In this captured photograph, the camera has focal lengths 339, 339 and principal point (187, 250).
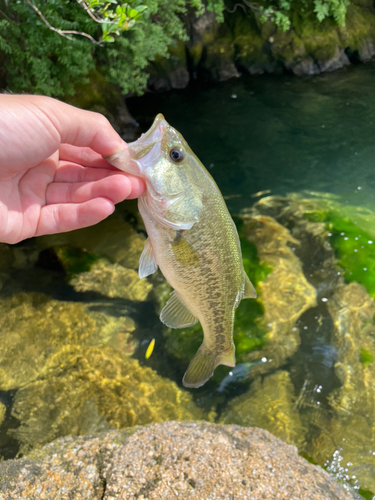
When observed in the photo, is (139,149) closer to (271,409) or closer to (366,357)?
(271,409)

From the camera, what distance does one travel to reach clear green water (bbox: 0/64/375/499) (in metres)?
3.62

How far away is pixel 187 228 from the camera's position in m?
2.16

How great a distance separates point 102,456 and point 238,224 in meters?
4.15

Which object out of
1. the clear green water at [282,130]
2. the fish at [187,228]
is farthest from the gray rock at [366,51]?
the fish at [187,228]

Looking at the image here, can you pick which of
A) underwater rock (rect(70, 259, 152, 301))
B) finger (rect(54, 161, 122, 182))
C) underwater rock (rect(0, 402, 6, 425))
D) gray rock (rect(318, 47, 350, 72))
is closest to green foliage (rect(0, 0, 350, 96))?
finger (rect(54, 161, 122, 182))

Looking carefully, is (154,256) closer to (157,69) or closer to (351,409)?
(351,409)

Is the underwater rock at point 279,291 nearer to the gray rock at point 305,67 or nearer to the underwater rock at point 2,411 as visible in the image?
the underwater rock at point 2,411

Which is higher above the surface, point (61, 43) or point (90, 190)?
point (61, 43)

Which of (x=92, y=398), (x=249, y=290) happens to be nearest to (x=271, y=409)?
(x=92, y=398)

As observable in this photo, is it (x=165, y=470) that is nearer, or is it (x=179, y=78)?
(x=165, y=470)

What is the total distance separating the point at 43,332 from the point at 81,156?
2502 mm

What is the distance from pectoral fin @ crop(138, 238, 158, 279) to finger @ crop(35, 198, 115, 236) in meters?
0.37

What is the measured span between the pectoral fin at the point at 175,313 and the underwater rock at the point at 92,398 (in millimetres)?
1680

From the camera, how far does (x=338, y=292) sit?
15.8ft
